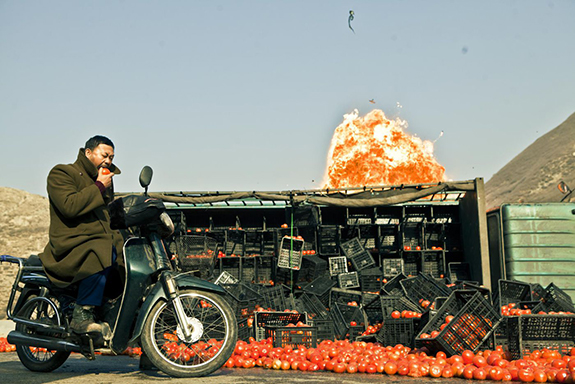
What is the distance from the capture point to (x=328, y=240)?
57.8 feet

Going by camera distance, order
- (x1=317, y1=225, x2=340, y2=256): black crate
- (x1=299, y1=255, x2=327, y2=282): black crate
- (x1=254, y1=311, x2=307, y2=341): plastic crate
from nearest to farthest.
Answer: (x1=254, y1=311, x2=307, y2=341): plastic crate → (x1=299, y1=255, x2=327, y2=282): black crate → (x1=317, y1=225, x2=340, y2=256): black crate

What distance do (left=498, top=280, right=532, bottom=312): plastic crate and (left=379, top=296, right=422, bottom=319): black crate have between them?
1630mm

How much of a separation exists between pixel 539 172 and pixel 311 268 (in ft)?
317

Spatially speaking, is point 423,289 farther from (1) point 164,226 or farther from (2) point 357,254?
(1) point 164,226

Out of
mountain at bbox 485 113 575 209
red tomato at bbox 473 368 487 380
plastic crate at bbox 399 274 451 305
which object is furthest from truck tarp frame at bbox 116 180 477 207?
mountain at bbox 485 113 575 209

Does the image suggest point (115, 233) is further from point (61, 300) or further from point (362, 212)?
point (362, 212)

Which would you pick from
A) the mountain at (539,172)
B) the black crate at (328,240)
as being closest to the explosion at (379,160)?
the black crate at (328,240)

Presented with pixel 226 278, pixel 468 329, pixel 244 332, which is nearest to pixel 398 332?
pixel 468 329

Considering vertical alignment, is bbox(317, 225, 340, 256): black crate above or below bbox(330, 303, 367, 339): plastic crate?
above

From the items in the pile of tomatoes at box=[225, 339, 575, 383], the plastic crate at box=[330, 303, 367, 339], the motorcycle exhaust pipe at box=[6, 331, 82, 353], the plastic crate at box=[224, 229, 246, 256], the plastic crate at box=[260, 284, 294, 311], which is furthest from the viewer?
the plastic crate at box=[224, 229, 246, 256]

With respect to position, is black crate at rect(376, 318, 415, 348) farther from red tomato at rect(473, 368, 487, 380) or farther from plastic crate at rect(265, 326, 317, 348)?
red tomato at rect(473, 368, 487, 380)

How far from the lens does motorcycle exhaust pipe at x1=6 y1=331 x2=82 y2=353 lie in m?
5.60

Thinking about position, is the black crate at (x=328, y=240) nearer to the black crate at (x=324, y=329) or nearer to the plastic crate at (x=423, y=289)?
the plastic crate at (x=423, y=289)

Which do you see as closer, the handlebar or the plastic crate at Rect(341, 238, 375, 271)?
the handlebar
